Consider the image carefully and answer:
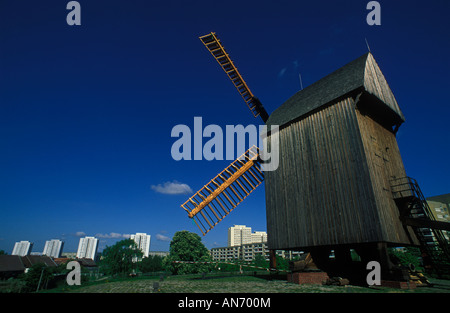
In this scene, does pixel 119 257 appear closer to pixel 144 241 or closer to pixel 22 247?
pixel 144 241

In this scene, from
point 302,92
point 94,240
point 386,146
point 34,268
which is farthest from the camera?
point 94,240

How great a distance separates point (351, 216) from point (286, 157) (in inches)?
196

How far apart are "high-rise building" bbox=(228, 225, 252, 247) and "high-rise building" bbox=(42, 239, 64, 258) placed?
134 metres

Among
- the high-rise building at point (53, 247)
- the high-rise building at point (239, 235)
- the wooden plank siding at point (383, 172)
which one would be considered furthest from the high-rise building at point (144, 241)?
the wooden plank siding at point (383, 172)

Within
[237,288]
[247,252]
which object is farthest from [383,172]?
[247,252]

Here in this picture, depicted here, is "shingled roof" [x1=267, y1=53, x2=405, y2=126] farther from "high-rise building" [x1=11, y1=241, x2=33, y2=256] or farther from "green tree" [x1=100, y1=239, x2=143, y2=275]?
"high-rise building" [x1=11, y1=241, x2=33, y2=256]

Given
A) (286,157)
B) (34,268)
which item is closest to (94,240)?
(34,268)

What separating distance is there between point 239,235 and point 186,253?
123334mm

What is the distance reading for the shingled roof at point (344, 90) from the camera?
1138 cm

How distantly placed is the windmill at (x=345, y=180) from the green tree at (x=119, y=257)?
1363 inches

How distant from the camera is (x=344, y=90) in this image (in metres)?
11.5

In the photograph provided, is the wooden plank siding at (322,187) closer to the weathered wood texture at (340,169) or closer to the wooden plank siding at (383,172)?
the weathered wood texture at (340,169)

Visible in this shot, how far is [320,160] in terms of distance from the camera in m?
11.8
